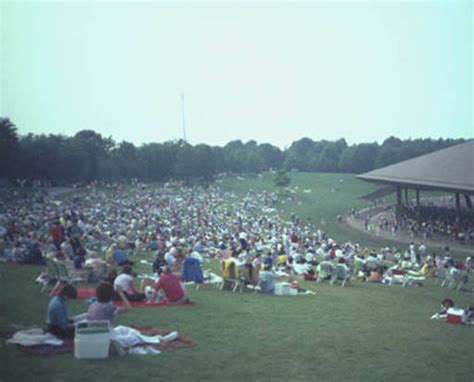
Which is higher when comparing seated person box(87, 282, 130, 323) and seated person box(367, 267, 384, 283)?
seated person box(87, 282, 130, 323)

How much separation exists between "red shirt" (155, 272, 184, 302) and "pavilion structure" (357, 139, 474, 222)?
2842cm

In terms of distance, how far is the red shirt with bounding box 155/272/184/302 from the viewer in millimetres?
11641

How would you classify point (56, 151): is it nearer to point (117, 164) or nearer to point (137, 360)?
point (117, 164)

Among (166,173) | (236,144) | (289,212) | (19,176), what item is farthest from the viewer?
(236,144)

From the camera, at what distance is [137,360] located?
7379 mm

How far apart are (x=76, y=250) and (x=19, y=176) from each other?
5552 cm

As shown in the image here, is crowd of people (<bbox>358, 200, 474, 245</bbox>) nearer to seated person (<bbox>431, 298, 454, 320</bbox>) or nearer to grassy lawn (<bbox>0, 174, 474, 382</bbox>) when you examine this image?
grassy lawn (<bbox>0, 174, 474, 382</bbox>)

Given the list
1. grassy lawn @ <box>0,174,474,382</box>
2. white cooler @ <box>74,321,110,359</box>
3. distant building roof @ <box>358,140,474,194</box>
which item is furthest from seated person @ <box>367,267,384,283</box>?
distant building roof @ <box>358,140,474,194</box>

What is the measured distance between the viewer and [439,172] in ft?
135

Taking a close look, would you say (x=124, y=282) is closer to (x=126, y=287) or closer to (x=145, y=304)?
(x=126, y=287)

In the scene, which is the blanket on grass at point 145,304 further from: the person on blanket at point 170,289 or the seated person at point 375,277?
the seated person at point 375,277

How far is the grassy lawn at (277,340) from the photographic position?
6.98m

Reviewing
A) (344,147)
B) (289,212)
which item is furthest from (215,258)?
(344,147)

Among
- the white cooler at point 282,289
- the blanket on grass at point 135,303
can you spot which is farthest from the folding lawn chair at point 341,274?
the blanket on grass at point 135,303
